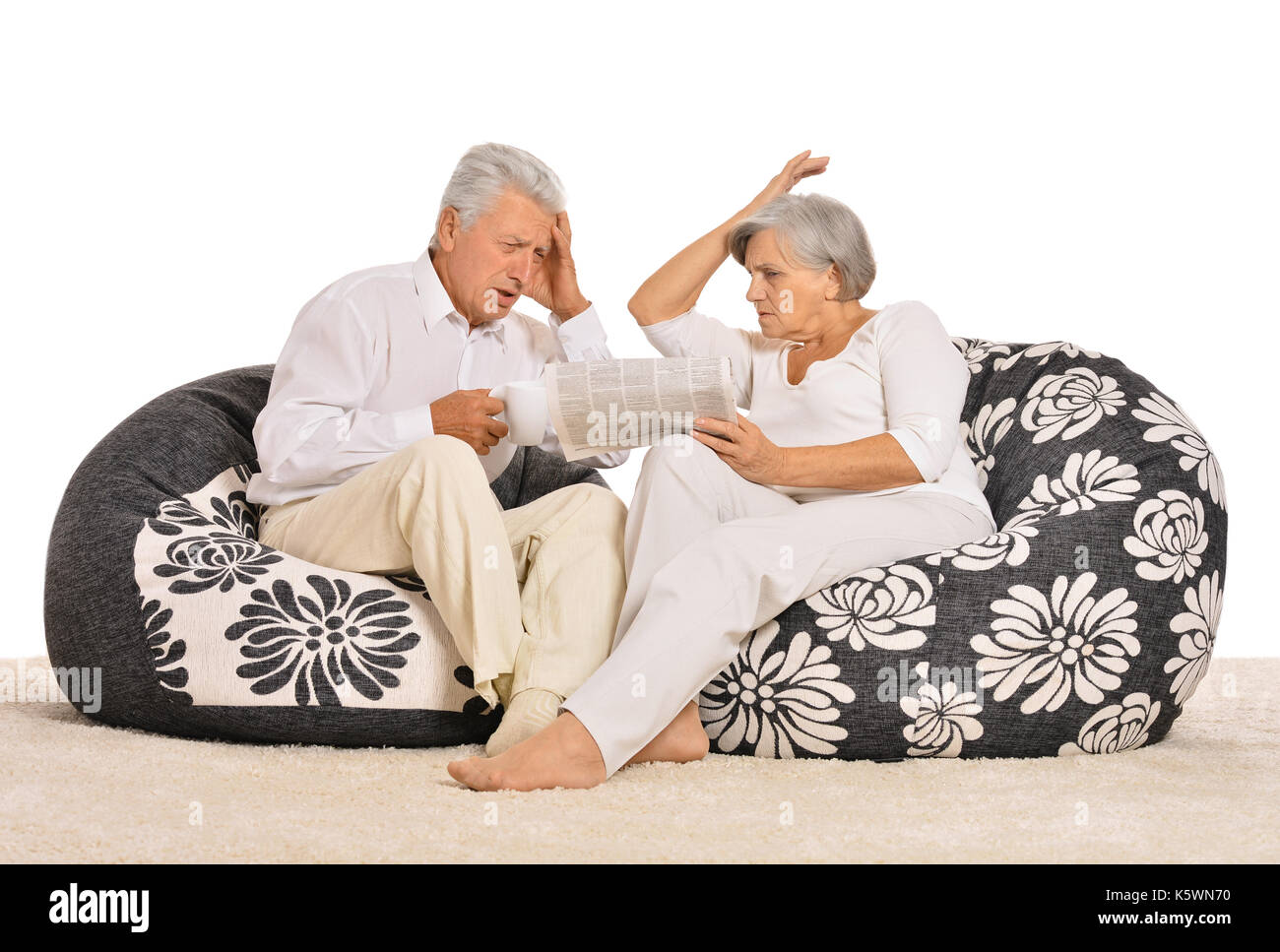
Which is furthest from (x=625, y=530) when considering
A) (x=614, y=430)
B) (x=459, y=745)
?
(x=459, y=745)

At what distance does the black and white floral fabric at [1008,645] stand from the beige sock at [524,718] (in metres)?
0.27

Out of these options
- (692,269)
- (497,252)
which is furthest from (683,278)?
(497,252)

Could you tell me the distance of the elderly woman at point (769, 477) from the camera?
6.50 ft

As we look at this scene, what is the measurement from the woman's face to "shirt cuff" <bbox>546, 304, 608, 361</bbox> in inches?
13.9

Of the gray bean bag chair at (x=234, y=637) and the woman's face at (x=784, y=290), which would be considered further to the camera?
the woman's face at (x=784, y=290)

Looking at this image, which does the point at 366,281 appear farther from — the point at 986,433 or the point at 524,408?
the point at 986,433

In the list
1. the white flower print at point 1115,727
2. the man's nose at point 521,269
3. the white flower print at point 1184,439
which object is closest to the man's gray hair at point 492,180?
the man's nose at point 521,269

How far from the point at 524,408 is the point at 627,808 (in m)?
0.84

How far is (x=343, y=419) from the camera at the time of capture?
2.41m

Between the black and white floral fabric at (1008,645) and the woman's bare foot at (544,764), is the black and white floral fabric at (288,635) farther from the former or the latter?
the black and white floral fabric at (1008,645)

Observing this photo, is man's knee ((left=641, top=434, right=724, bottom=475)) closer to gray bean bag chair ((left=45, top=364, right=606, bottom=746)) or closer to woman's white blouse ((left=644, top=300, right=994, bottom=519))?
woman's white blouse ((left=644, top=300, right=994, bottom=519))

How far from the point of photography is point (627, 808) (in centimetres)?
178

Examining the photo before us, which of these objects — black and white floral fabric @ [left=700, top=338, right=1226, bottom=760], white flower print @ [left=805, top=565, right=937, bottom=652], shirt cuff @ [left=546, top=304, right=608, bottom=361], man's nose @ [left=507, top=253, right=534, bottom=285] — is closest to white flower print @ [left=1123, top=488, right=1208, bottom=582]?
black and white floral fabric @ [left=700, top=338, right=1226, bottom=760]
